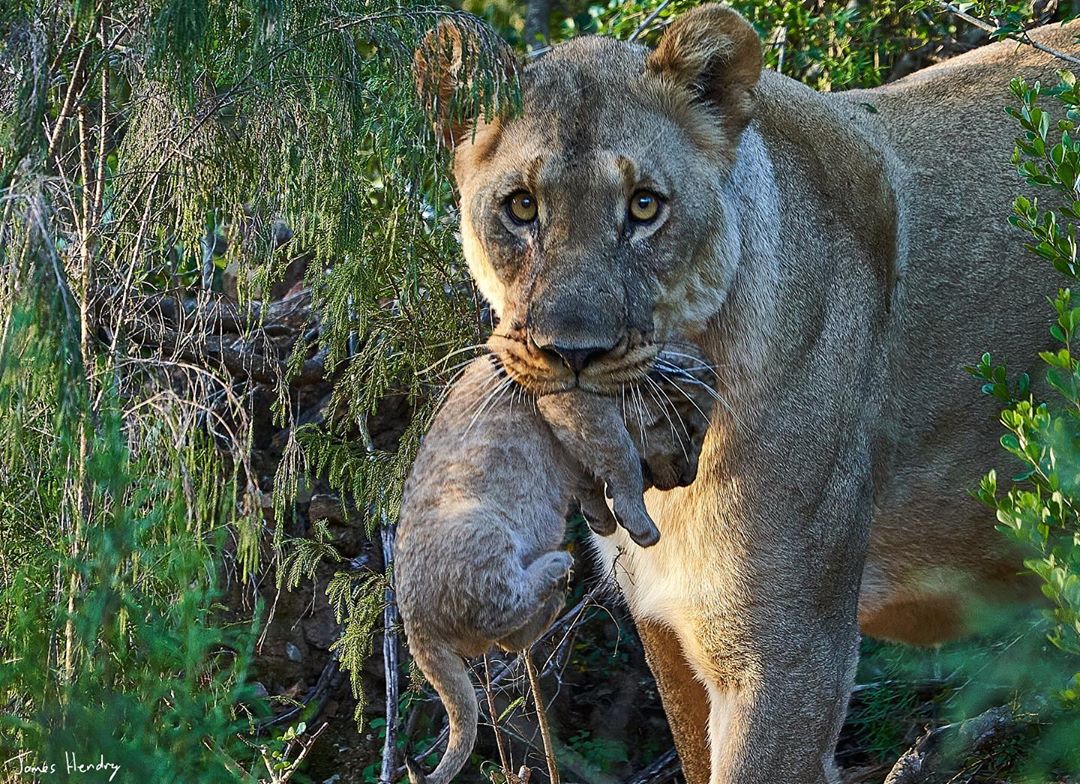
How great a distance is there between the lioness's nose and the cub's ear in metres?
0.69

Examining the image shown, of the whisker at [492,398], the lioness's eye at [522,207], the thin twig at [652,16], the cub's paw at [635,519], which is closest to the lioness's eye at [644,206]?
the lioness's eye at [522,207]

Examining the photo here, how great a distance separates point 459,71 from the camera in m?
3.58

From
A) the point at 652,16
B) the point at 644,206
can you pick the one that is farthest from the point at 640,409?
the point at 652,16

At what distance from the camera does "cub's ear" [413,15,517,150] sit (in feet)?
11.6

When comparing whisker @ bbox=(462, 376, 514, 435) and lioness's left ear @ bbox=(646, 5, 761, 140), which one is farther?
lioness's left ear @ bbox=(646, 5, 761, 140)

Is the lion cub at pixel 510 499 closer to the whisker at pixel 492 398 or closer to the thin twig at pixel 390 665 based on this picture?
the whisker at pixel 492 398

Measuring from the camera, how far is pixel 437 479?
3.42m

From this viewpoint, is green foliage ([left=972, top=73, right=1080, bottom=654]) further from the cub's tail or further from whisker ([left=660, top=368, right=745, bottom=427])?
the cub's tail

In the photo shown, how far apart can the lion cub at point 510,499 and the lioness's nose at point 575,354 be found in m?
0.10

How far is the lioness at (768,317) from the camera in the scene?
3400 millimetres

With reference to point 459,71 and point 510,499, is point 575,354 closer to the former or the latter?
point 510,499

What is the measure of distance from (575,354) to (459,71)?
87 centimetres

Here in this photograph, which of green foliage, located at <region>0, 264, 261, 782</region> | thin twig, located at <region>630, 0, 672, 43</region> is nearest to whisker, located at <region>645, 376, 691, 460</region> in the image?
green foliage, located at <region>0, 264, 261, 782</region>

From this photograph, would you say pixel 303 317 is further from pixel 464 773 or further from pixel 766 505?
pixel 766 505
